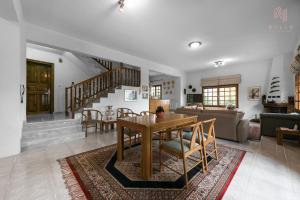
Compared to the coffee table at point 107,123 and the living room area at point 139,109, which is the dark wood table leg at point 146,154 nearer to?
the living room area at point 139,109

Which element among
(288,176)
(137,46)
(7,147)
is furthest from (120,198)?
(137,46)

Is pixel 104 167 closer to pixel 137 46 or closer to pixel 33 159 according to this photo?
pixel 33 159

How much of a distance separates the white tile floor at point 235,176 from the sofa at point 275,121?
795mm

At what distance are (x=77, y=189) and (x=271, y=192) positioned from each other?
2.44 meters

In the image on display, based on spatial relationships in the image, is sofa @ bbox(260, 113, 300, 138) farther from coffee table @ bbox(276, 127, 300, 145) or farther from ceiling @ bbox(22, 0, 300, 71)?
ceiling @ bbox(22, 0, 300, 71)

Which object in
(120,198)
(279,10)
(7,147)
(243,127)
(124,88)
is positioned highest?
(279,10)

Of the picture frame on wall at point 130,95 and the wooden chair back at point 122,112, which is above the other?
the picture frame on wall at point 130,95

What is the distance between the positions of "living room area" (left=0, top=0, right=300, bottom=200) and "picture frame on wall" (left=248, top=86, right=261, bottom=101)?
0.16 m

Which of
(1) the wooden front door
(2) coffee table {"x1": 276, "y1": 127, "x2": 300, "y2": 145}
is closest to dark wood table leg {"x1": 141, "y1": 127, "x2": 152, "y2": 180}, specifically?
(2) coffee table {"x1": 276, "y1": 127, "x2": 300, "y2": 145}

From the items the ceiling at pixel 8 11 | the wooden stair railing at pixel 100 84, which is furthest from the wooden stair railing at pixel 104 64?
the ceiling at pixel 8 11

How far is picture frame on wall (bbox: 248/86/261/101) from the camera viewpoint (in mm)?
6510

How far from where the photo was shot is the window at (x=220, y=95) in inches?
287

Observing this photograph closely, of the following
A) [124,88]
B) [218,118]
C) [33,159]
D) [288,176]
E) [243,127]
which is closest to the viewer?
[288,176]

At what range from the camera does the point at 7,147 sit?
2699mm
